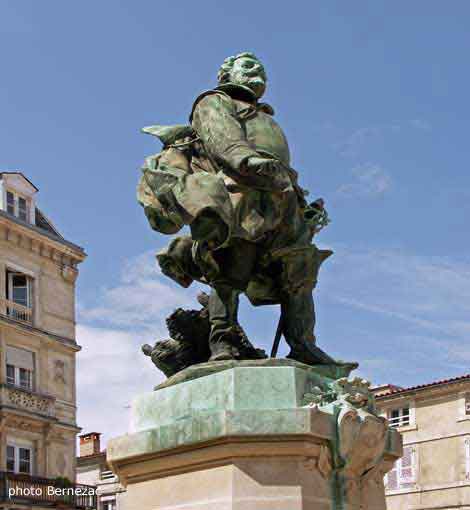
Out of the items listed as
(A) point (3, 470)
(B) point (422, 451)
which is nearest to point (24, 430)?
(A) point (3, 470)

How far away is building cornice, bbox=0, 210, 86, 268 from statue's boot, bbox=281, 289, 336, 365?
33991mm

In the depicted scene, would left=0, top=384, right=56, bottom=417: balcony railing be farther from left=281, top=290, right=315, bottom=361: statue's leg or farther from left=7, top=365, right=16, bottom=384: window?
left=281, top=290, right=315, bottom=361: statue's leg

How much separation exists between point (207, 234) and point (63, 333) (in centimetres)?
3658

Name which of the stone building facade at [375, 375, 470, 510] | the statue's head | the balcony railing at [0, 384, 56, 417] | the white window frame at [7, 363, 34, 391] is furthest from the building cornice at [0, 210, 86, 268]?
the statue's head

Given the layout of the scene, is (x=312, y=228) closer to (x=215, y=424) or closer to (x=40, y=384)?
(x=215, y=424)

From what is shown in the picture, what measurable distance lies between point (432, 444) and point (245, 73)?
40291 mm

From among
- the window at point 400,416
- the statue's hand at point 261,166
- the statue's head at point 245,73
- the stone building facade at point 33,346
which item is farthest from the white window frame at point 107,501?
the statue's hand at point 261,166

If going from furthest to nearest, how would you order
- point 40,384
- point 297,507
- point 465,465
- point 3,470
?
point 465,465, point 40,384, point 3,470, point 297,507

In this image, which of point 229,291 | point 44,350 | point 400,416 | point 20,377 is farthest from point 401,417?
point 229,291

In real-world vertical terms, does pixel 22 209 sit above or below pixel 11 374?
above

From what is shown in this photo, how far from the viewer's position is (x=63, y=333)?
138ft

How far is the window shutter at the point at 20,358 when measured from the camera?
38.9 m

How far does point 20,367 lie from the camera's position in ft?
129

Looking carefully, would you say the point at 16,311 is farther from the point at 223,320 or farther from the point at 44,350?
the point at 223,320
